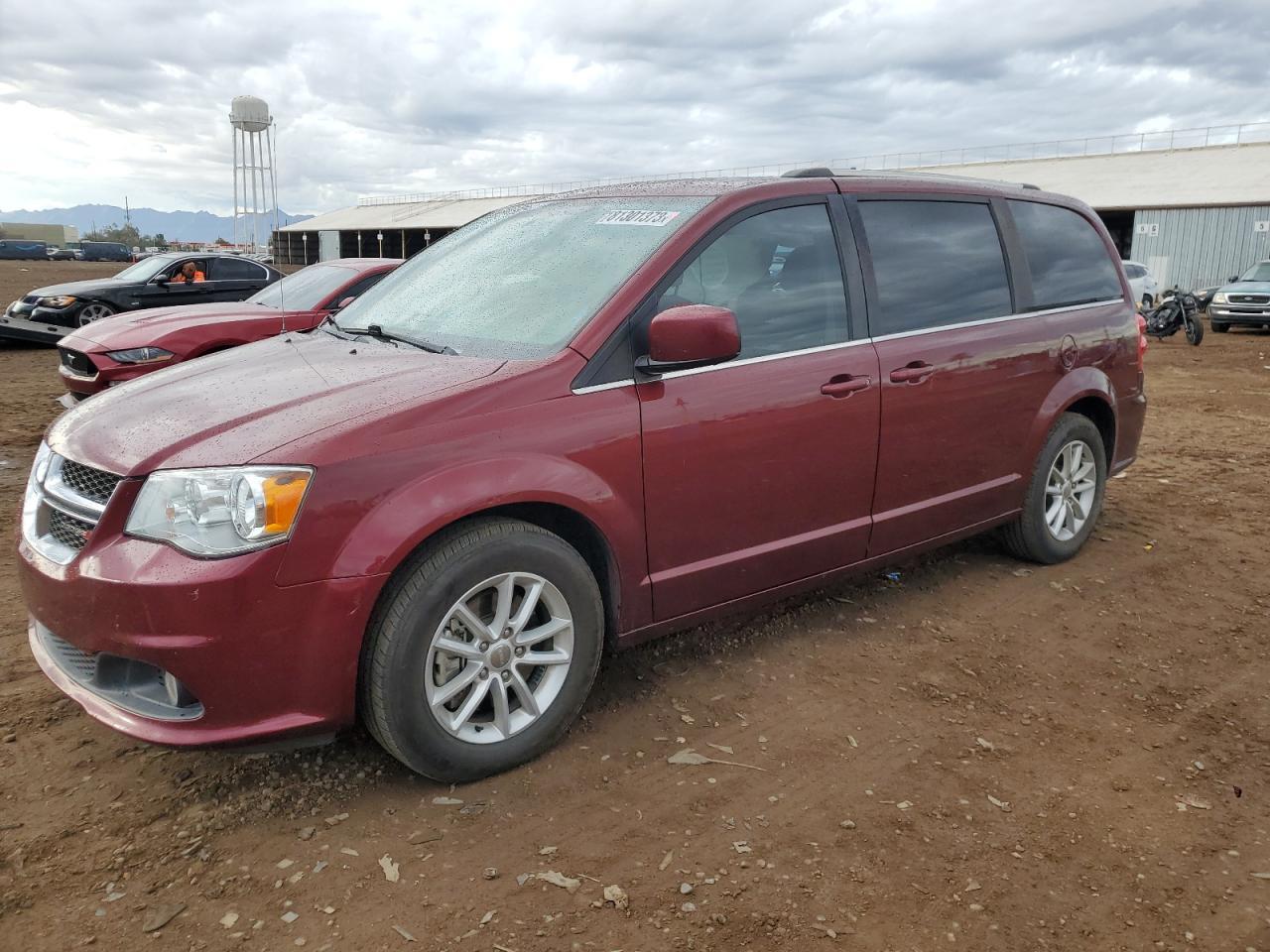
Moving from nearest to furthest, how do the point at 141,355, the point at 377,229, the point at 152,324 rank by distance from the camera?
the point at 141,355 → the point at 152,324 → the point at 377,229

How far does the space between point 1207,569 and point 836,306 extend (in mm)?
2697

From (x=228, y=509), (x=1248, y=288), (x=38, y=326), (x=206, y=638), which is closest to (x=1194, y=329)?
(x=1248, y=288)

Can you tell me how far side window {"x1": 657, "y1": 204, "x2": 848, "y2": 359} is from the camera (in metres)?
3.44

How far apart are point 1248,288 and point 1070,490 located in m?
18.6

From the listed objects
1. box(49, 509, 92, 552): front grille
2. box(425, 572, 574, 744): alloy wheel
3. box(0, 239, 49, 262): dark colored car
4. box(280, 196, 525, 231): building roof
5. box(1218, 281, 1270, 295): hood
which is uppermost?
box(280, 196, 525, 231): building roof

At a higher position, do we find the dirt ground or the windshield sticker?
the windshield sticker

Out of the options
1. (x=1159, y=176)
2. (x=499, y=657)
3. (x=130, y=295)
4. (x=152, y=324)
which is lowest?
(x=499, y=657)

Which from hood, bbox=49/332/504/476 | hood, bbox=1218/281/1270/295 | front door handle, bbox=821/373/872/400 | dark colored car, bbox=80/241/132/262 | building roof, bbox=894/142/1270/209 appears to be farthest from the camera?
dark colored car, bbox=80/241/132/262

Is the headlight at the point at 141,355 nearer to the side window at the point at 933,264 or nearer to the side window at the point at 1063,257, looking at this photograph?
the side window at the point at 933,264

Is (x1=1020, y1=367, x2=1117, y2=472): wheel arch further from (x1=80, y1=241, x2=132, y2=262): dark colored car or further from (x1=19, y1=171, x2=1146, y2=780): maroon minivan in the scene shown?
(x1=80, y1=241, x2=132, y2=262): dark colored car

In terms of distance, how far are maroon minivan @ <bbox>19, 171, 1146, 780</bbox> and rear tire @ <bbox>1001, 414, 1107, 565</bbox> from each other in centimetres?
17

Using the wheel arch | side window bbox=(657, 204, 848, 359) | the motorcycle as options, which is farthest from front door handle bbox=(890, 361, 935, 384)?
the motorcycle

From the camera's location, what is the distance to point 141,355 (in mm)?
7328

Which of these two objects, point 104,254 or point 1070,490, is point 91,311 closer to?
point 1070,490
